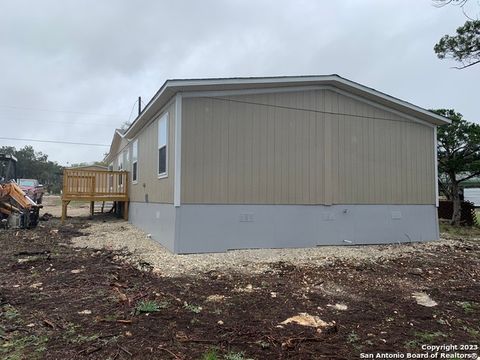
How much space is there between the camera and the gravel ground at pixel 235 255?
6.09m

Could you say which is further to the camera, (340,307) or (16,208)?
(16,208)

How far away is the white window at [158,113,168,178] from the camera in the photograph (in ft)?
26.7

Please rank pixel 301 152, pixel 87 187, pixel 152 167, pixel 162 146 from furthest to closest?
1. pixel 87 187
2. pixel 152 167
3. pixel 162 146
4. pixel 301 152

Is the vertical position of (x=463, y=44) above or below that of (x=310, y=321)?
above

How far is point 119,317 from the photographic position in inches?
145

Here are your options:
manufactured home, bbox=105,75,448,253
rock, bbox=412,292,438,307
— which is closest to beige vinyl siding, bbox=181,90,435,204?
manufactured home, bbox=105,75,448,253

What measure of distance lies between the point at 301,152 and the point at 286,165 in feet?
1.55

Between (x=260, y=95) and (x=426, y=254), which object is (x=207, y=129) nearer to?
(x=260, y=95)

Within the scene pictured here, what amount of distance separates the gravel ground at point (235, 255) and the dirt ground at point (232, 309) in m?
0.25

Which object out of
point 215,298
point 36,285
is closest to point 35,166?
point 36,285

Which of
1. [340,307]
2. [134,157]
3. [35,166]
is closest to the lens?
[340,307]

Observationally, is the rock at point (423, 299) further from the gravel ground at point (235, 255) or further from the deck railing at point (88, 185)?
the deck railing at point (88, 185)

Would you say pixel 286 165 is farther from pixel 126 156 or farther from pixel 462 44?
pixel 126 156

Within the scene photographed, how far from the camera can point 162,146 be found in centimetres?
855
